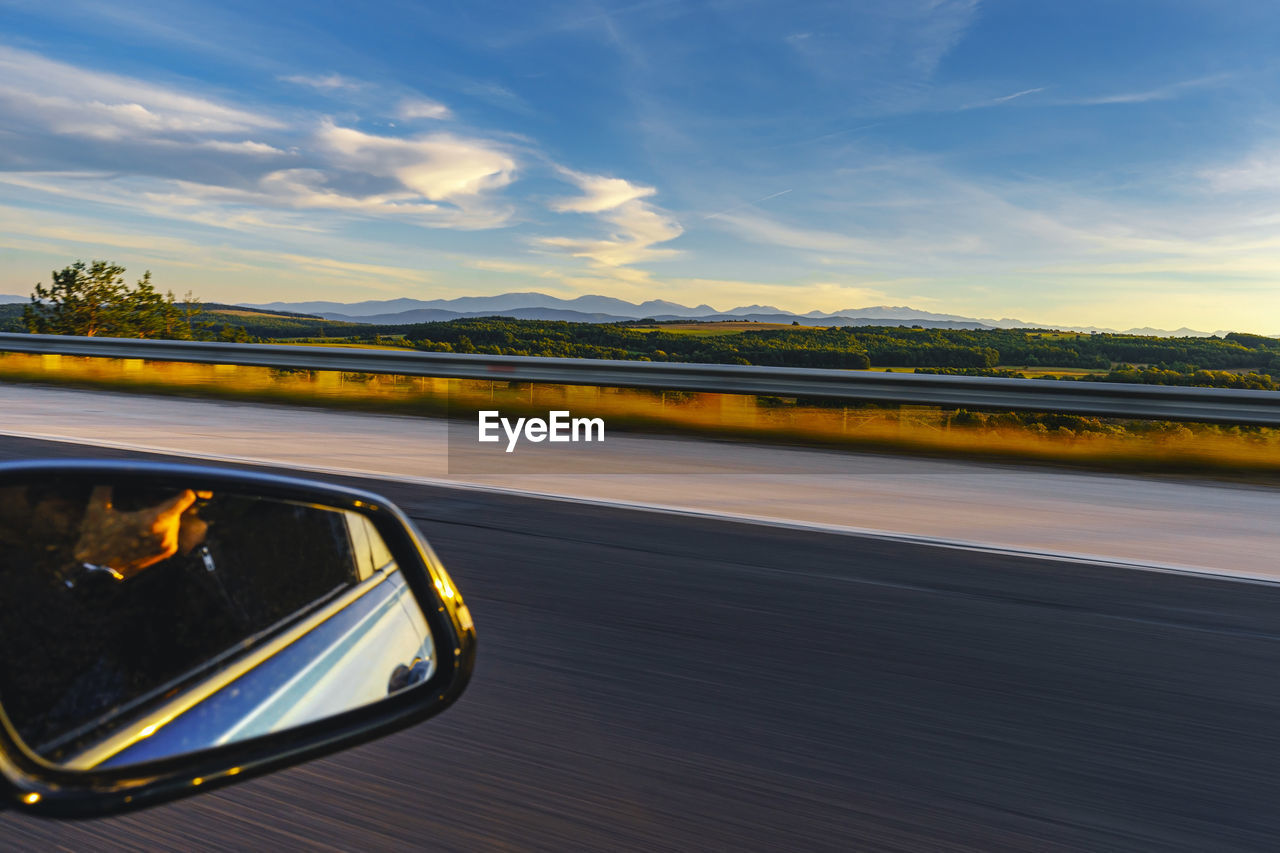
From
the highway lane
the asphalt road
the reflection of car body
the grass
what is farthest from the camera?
the grass

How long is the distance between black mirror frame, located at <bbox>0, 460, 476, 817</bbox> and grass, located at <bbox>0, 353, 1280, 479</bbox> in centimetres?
827

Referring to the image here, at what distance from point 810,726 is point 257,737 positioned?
6.67ft

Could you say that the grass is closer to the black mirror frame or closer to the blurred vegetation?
the blurred vegetation

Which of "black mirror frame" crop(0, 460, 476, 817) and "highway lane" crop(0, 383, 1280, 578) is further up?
"black mirror frame" crop(0, 460, 476, 817)

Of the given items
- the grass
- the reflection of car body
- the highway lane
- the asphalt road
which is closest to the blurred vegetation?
the grass

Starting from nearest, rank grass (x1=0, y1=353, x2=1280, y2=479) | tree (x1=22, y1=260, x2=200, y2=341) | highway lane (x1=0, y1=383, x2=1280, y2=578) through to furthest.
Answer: highway lane (x1=0, y1=383, x2=1280, y2=578) → grass (x1=0, y1=353, x2=1280, y2=479) → tree (x1=22, y1=260, x2=200, y2=341)

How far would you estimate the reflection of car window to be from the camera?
1231 mm

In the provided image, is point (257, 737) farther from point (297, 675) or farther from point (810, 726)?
point (810, 726)

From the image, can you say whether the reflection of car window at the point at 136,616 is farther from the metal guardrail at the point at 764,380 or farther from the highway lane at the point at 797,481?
the metal guardrail at the point at 764,380

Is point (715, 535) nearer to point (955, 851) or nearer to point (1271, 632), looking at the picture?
point (1271, 632)

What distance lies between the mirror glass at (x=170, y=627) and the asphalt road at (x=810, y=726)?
902mm

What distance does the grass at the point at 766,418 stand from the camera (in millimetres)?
8898

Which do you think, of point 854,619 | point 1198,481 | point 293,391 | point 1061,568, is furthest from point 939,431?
point 293,391

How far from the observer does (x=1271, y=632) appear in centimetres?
413
